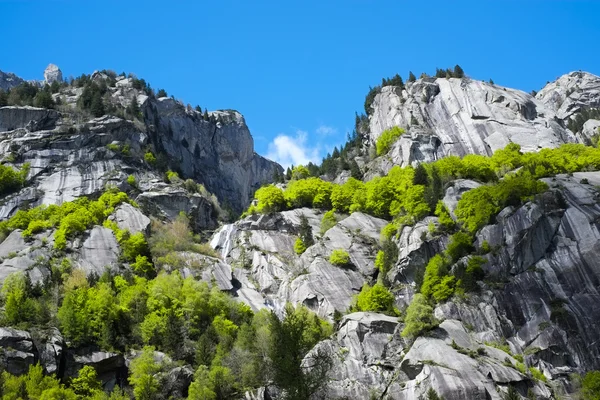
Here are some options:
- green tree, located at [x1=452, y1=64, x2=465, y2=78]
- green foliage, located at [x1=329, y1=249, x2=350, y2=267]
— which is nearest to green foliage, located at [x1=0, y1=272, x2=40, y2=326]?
green foliage, located at [x1=329, y1=249, x2=350, y2=267]

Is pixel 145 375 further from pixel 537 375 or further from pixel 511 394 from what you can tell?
pixel 537 375

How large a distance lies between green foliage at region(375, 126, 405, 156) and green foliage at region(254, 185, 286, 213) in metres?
25.3

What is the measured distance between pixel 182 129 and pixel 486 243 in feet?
317

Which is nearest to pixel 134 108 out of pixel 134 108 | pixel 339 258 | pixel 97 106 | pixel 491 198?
pixel 134 108

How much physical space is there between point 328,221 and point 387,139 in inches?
1177

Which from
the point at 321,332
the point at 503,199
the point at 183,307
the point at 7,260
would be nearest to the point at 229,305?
the point at 183,307

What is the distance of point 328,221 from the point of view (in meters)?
91.2

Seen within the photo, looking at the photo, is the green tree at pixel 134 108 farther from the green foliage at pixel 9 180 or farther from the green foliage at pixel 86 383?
the green foliage at pixel 86 383

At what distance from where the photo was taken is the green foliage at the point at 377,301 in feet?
222

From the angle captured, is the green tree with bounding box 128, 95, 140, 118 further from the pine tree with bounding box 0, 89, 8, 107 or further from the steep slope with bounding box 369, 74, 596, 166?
the steep slope with bounding box 369, 74, 596, 166

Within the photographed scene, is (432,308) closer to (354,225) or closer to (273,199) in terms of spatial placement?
(354,225)

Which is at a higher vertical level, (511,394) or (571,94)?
(571,94)

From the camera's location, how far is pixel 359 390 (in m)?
54.2

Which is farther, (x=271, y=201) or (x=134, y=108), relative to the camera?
(x=134, y=108)
